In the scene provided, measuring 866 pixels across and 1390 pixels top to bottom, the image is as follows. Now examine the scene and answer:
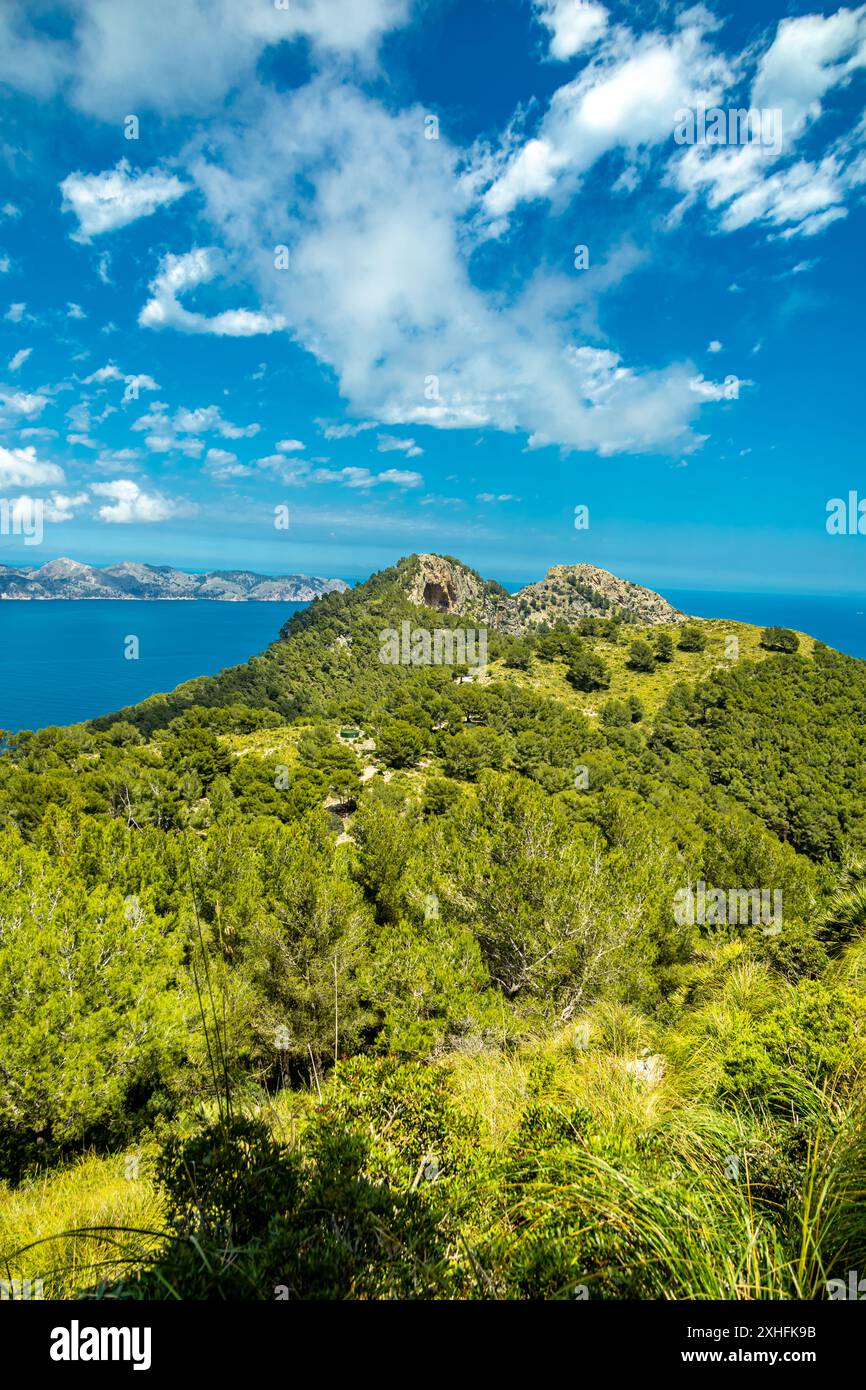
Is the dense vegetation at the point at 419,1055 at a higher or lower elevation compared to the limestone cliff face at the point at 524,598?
lower

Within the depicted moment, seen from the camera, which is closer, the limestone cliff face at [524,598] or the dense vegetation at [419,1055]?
the dense vegetation at [419,1055]

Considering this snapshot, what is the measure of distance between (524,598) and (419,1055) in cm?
18680

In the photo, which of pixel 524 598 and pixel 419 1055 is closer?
pixel 419 1055

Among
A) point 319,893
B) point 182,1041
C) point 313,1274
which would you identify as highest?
point 313,1274

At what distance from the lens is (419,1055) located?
396 inches

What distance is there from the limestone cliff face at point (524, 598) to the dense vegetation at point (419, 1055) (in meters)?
124

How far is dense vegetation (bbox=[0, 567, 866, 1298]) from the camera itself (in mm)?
2697

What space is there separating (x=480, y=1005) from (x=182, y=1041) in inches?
236

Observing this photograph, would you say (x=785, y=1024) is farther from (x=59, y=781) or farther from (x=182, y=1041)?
(x=59, y=781)

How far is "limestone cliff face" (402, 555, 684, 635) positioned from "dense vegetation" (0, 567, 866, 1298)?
4896 inches

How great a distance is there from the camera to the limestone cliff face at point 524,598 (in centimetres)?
15525

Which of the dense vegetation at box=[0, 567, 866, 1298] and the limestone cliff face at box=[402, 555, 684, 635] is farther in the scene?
the limestone cliff face at box=[402, 555, 684, 635]

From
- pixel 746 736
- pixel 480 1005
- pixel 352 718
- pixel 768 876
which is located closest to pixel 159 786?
pixel 352 718

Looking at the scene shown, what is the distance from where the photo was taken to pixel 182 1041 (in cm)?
1059
